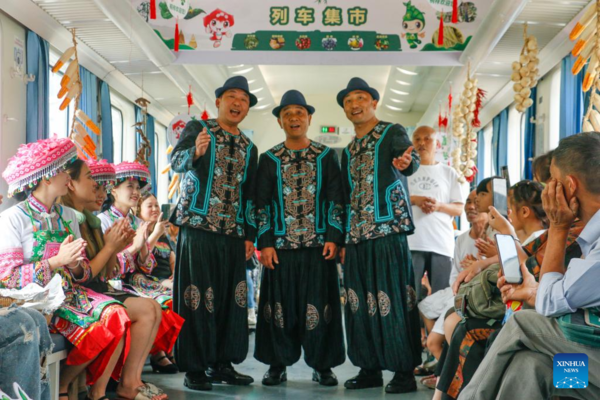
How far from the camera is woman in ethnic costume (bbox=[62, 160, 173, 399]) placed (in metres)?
3.45

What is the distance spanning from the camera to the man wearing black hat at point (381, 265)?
382cm

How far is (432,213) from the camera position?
4.87 meters

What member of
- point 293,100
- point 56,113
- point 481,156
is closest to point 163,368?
point 293,100

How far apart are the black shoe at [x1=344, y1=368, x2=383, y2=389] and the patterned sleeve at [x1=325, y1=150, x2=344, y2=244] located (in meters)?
0.76

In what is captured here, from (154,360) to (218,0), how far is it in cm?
308

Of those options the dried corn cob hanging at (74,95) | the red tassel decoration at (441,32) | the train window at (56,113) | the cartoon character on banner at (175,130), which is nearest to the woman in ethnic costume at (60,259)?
the dried corn cob hanging at (74,95)

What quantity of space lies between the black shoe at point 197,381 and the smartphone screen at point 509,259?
2.16 metres

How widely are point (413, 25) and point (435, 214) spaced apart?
186 cm

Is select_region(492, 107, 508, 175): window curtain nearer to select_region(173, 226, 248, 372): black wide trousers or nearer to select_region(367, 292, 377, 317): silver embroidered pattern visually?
select_region(367, 292, 377, 317): silver embroidered pattern

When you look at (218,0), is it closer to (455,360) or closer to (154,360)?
(154,360)

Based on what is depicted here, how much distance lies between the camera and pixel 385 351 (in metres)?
3.82

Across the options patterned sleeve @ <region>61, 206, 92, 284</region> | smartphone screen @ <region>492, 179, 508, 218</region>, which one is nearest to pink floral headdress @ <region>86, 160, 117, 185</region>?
patterned sleeve @ <region>61, 206, 92, 284</region>

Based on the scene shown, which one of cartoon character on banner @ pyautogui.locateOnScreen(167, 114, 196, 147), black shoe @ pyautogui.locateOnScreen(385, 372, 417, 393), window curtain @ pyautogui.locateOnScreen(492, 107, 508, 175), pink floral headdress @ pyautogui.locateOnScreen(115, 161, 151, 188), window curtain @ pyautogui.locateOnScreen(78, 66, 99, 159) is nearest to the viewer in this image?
black shoe @ pyautogui.locateOnScreen(385, 372, 417, 393)

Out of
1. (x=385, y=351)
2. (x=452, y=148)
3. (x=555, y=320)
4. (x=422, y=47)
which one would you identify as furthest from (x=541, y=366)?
(x=452, y=148)
